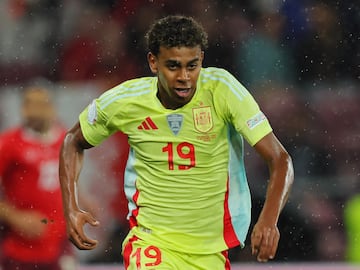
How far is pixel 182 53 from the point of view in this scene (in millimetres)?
5781

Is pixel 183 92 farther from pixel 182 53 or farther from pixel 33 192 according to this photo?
pixel 33 192

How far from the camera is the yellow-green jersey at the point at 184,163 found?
594 cm

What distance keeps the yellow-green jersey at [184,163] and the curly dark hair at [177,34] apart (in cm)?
23

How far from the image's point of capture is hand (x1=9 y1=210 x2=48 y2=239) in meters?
8.55

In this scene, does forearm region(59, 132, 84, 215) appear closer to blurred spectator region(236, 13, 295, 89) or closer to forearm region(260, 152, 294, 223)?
forearm region(260, 152, 294, 223)

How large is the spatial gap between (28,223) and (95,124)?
102 inches

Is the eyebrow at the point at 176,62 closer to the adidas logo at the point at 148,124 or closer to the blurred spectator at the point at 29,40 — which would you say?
the adidas logo at the point at 148,124

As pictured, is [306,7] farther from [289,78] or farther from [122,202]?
[122,202]

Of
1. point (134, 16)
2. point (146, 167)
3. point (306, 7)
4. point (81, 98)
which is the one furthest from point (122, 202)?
point (146, 167)

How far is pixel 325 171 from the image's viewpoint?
33.3 ft

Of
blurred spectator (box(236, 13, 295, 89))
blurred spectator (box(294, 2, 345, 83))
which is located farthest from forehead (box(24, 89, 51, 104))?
blurred spectator (box(294, 2, 345, 83))

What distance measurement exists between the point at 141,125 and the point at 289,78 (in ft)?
14.9

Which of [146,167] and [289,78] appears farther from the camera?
[289,78]

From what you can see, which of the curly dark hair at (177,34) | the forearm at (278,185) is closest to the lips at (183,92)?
the curly dark hair at (177,34)
